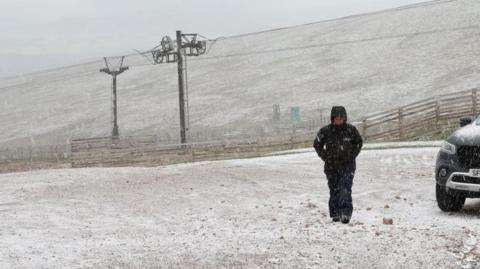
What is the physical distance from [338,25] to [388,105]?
44.2 meters

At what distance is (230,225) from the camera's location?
28.4 feet

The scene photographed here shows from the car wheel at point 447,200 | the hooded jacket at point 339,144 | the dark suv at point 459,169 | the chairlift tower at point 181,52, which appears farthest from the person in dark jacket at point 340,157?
the chairlift tower at point 181,52

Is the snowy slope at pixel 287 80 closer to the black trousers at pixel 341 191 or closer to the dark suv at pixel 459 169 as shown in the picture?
the dark suv at pixel 459 169

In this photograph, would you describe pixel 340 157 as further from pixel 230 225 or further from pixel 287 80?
pixel 287 80

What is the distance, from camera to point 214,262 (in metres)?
6.60

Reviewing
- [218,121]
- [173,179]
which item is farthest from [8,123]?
[173,179]

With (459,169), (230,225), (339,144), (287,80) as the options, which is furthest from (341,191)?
(287,80)

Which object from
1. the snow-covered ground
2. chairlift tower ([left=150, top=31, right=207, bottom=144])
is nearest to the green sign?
chairlift tower ([left=150, top=31, right=207, bottom=144])

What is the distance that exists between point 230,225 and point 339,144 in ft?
6.20

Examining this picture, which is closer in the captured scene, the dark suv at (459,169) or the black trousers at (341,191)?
the black trousers at (341,191)

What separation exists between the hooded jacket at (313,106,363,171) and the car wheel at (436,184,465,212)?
1.62 m

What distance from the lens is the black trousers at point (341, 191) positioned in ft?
28.3

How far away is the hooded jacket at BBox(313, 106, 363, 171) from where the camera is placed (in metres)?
8.56

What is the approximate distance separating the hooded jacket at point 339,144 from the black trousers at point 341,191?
3.2 inches
